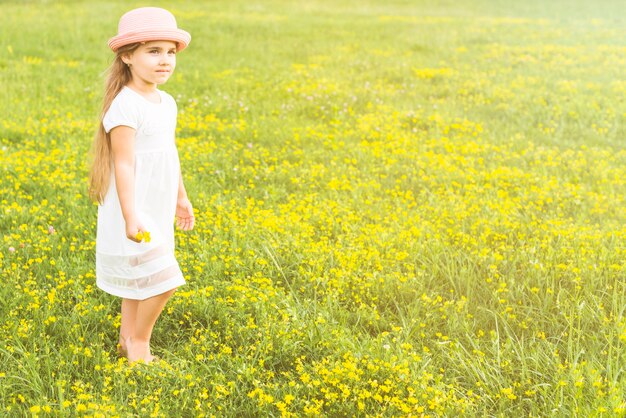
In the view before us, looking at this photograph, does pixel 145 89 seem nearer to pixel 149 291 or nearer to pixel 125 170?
pixel 125 170

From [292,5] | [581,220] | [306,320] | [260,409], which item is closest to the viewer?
[260,409]

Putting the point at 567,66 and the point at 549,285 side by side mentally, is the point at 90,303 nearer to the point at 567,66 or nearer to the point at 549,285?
the point at 549,285

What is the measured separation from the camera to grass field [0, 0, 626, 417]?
3.49 m

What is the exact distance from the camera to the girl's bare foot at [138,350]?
3684mm

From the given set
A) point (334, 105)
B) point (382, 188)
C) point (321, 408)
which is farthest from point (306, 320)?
point (334, 105)

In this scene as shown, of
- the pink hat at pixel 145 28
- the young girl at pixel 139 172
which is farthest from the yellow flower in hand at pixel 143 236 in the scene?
the pink hat at pixel 145 28

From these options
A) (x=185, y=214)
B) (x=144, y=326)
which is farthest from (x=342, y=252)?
(x=144, y=326)

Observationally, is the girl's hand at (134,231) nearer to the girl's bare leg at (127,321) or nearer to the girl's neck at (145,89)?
the girl's bare leg at (127,321)

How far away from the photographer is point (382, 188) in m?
6.43

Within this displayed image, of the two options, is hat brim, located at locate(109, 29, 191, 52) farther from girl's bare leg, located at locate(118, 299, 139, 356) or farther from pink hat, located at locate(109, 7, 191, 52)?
girl's bare leg, located at locate(118, 299, 139, 356)

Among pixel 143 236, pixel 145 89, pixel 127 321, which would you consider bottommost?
pixel 127 321

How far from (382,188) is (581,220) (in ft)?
6.44

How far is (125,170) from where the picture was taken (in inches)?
130

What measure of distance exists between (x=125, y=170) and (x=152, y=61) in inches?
24.1
